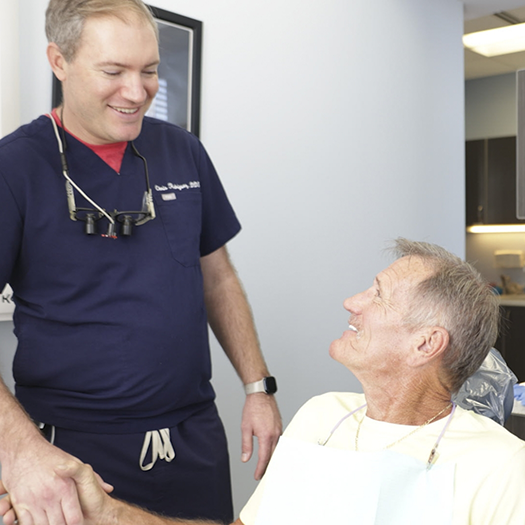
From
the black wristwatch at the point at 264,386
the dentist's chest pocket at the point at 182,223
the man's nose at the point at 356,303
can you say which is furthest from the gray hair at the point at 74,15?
the black wristwatch at the point at 264,386

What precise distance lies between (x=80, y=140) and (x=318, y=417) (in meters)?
0.87

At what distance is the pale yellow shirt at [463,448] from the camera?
1224 mm

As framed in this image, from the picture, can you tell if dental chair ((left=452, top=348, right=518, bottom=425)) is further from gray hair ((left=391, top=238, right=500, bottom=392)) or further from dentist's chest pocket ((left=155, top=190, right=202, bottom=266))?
dentist's chest pocket ((left=155, top=190, right=202, bottom=266))

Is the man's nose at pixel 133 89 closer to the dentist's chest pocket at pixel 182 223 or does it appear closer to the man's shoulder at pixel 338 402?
the dentist's chest pocket at pixel 182 223

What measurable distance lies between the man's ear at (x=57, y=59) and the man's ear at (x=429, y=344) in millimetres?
1013

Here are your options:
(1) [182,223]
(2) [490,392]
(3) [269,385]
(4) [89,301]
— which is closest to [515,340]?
(2) [490,392]

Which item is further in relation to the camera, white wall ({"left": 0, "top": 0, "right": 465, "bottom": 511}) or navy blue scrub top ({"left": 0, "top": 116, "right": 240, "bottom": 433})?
white wall ({"left": 0, "top": 0, "right": 465, "bottom": 511})

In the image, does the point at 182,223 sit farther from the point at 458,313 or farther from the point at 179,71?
the point at 179,71

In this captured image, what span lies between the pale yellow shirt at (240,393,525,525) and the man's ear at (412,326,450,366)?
0.43ft

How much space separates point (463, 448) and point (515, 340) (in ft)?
15.4

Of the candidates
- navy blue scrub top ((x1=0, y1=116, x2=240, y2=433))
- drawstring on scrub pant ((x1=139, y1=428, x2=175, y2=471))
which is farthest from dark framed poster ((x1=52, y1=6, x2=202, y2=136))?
drawstring on scrub pant ((x1=139, y1=428, x2=175, y2=471))

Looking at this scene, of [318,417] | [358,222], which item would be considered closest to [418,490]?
[318,417]

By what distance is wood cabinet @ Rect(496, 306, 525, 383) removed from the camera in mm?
5641

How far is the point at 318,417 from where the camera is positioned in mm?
1554
